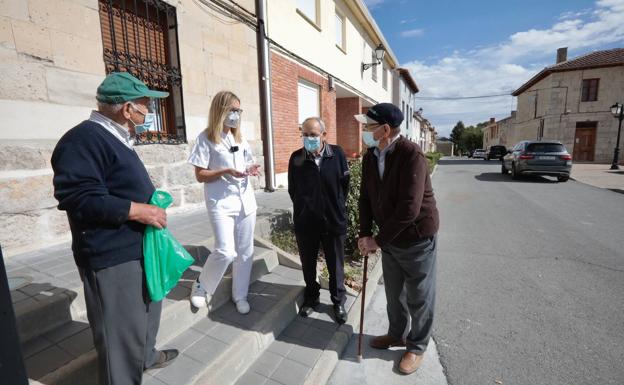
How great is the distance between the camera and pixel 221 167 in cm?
265

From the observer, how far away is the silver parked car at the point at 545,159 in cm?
1170

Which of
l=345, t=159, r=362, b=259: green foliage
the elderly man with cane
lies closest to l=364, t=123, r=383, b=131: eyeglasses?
the elderly man with cane

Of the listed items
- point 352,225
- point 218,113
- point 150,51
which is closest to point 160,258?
point 218,113

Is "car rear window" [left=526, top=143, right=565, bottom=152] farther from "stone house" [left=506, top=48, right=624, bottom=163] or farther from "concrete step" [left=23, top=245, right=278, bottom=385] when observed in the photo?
"stone house" [left=506, top=48, right=624, bottom=163]

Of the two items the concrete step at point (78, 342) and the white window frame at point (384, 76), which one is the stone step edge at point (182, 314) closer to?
the concrete step at point (78, 342)

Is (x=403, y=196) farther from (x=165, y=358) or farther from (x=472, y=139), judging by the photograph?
(x=472, y=139)

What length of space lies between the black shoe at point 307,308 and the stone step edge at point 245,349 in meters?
0.07

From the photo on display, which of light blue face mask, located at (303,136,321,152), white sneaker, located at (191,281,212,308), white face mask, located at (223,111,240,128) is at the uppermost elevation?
white face mask, located at (223,111,240,128)

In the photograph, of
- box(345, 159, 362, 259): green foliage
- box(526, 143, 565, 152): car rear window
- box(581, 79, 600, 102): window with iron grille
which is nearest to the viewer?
box(345, 159, 362, 259): green foliage

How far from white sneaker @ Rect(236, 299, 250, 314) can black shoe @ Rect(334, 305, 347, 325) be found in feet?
2.84

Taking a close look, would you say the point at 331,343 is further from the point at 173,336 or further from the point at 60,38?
the point at 60,38

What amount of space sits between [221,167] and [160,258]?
1.03 m

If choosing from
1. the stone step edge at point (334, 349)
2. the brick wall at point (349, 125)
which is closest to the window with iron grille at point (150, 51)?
the stone step edge at point (334, 349)

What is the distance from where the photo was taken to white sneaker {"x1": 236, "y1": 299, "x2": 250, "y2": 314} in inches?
114
